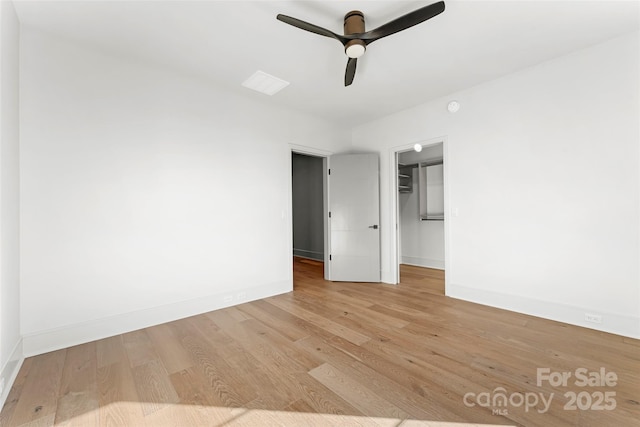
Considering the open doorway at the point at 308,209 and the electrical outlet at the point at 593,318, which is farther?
the open doorway at the point at 308,209

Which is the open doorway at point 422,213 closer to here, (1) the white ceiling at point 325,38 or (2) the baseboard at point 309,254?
(2) the baseboard at point 309,254

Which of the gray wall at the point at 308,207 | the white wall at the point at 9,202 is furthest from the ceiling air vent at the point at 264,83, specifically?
the gray wall at the point at 308,207

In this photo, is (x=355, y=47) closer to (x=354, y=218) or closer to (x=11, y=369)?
(x=354, y=218)

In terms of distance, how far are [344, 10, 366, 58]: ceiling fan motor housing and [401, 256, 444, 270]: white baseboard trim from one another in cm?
437

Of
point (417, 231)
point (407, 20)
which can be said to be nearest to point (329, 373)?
point (407, 20)

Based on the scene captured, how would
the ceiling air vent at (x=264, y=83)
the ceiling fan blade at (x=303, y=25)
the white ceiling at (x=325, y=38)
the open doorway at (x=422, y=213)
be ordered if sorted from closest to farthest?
the ceiling fan blade at (x=303, y=25), the white ceiling at (x=325, y=38), the ceiling air vent at (x=264, y=83), the open doorway at (x=422, y=213)

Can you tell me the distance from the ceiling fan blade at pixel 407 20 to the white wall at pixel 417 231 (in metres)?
3.57

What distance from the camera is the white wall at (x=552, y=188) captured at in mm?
2422

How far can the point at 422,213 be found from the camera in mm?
5496

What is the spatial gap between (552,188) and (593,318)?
134 cm

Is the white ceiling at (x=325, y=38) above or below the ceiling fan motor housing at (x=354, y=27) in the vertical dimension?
above

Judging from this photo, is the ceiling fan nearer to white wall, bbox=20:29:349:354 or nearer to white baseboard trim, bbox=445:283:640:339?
white wall, bbox=20:29:349:354

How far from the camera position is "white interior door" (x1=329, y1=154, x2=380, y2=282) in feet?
14.4

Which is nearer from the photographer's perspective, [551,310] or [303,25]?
[303,25]
